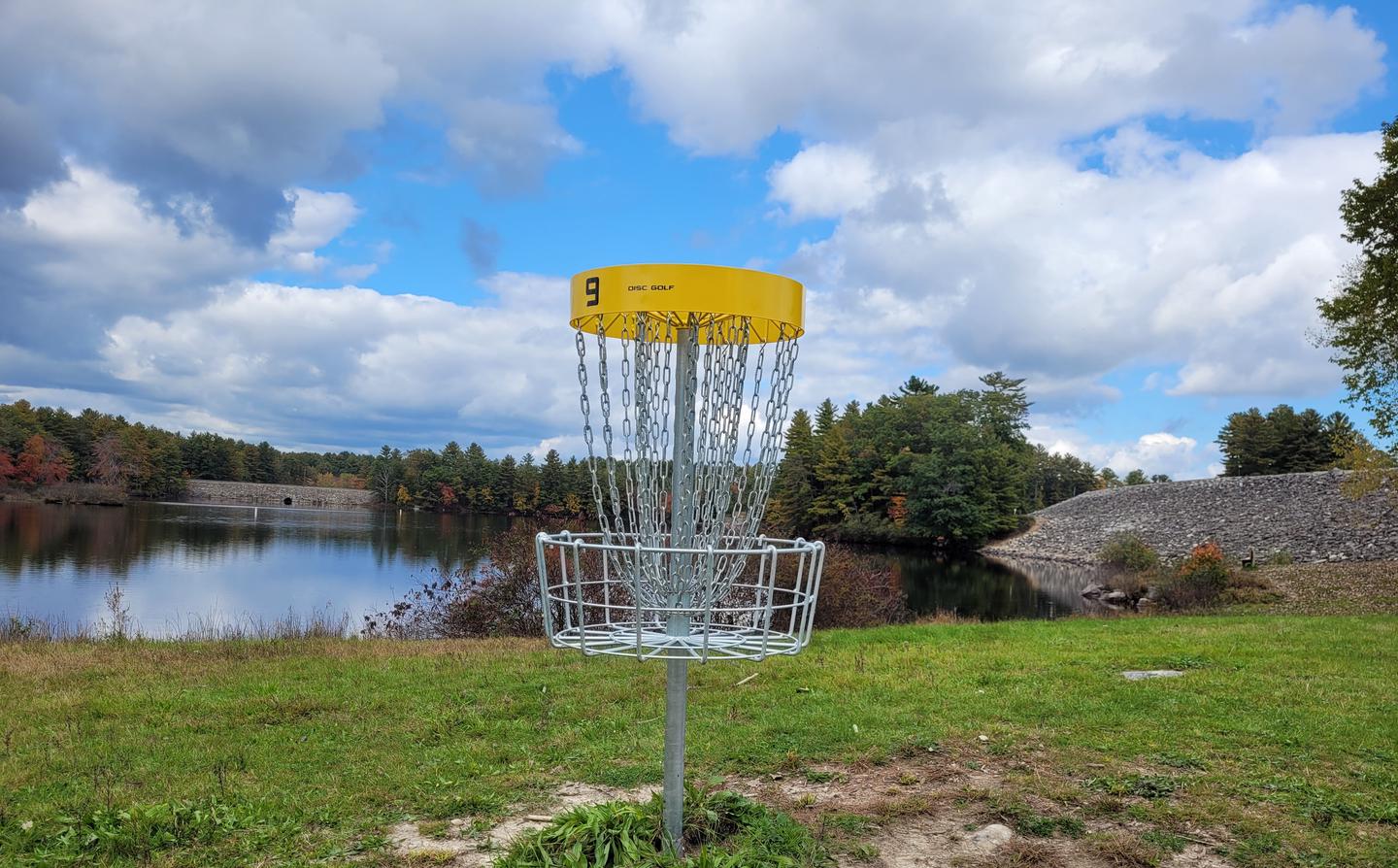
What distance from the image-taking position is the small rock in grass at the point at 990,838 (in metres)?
3.93

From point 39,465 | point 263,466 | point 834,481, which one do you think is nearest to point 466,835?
point 834,481

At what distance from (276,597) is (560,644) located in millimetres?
19617

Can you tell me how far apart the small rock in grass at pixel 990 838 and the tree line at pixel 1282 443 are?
47275 millimetres

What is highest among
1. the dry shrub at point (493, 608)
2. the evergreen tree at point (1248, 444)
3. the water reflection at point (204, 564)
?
the evergreen tree at point (1248, 444)

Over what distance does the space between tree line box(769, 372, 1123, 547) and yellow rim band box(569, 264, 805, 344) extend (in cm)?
3604

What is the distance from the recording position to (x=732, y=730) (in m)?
5.85

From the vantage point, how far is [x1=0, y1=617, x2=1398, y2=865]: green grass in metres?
4.24

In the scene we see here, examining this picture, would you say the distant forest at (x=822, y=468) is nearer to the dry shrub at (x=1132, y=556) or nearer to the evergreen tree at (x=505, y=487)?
the evergreen tree at (x=505, y=487)

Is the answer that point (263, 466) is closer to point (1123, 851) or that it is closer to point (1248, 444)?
point (1248, 444)

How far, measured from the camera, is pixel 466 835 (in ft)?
13.5

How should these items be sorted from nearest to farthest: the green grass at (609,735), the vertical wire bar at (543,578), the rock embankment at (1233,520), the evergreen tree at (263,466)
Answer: the vertical wire bar at (543,578), the green grass at (609,735), the rock embankment at (1233,520), the evergreen tree at (263,466)

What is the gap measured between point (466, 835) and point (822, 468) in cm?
4516

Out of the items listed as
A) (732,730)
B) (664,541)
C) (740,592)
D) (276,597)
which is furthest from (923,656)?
(276,597)

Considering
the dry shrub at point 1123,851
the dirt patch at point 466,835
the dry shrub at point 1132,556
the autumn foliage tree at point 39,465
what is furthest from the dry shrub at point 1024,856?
the autumn foliage tree at point 39,465
